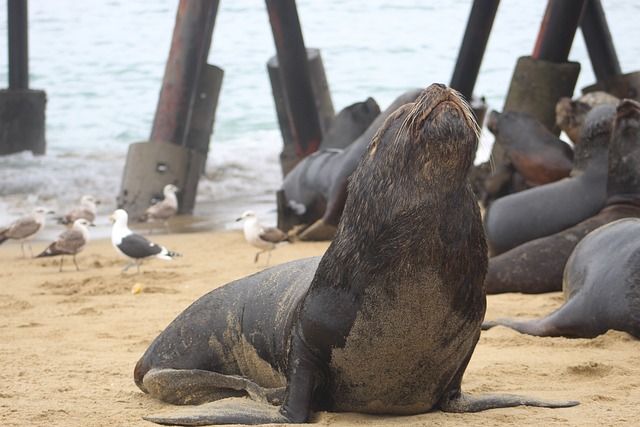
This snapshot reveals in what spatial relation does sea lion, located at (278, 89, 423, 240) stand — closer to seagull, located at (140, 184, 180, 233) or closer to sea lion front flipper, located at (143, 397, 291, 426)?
seagull, located at (140, 184, 180, 233)

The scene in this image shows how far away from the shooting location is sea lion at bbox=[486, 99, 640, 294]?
6969mm

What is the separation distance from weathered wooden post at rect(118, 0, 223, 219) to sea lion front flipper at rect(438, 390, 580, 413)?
7.75 metres

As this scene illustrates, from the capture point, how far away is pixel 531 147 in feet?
32.6

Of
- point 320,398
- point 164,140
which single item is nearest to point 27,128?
point 164,140

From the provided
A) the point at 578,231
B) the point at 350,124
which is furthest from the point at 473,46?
the point at 578,231

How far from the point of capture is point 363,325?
12.1 feet

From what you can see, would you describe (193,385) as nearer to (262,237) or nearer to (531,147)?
(262,237)

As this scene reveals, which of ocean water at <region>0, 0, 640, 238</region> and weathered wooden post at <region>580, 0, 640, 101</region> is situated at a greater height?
weathered wooden post at <region>580, 0, 640, 101</region>

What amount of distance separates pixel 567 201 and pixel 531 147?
229cm

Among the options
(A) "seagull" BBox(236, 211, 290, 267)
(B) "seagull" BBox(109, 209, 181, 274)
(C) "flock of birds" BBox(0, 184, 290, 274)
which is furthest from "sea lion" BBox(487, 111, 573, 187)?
(B) "seagull" BBox(109, 209, 181, 274)

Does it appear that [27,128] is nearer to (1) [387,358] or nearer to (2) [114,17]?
(1) [387,358]

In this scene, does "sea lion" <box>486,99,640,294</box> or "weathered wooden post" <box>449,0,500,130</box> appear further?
"weathered wooden post" <box>449,0,500,130</box>

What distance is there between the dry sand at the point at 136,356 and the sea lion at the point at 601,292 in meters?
0.10

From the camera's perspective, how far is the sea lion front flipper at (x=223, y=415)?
12.1 ft
